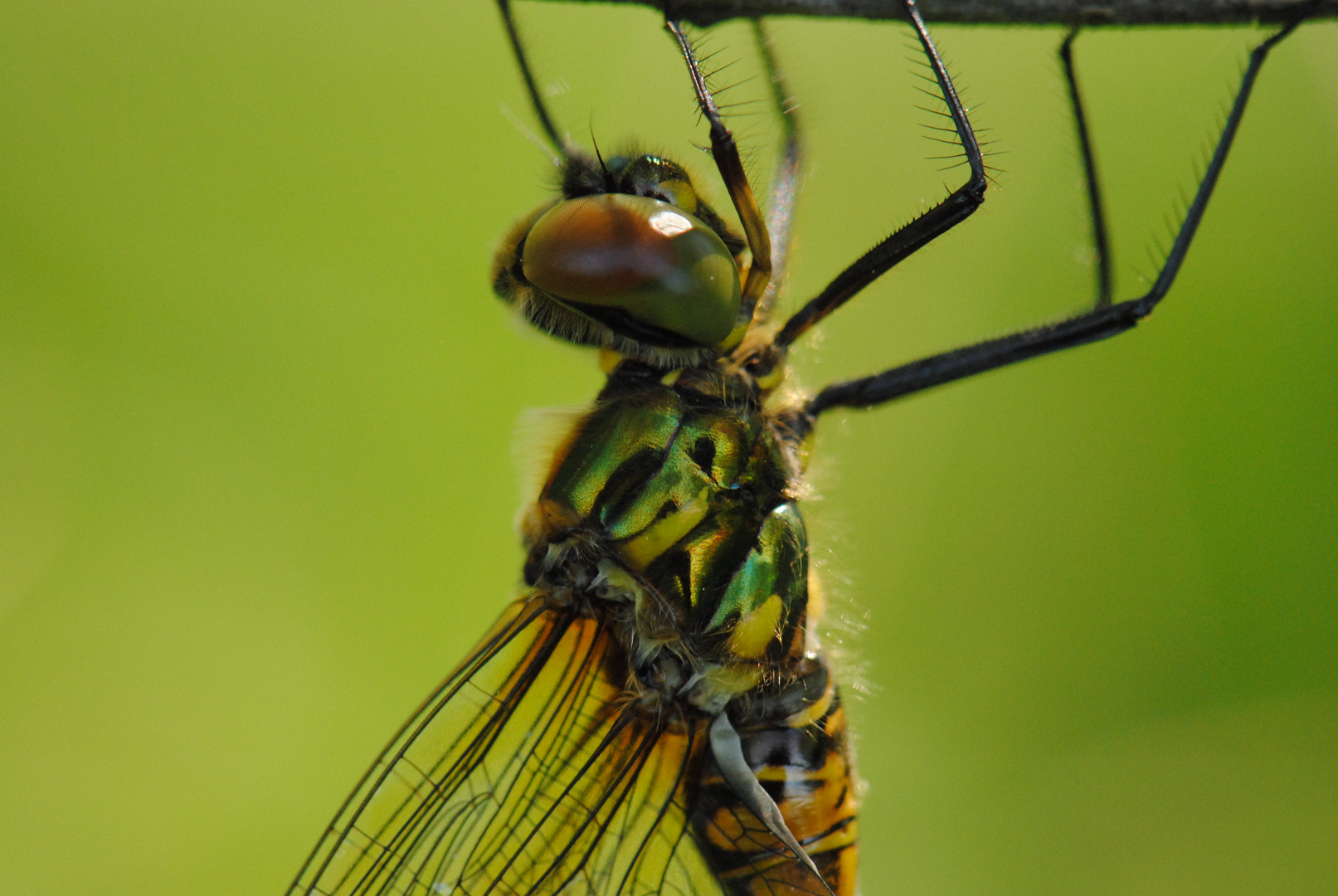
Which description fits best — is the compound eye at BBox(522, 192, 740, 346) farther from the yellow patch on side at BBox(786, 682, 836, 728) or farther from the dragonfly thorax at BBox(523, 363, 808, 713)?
the yellow patch on side at BBox(786, 682, 836, 728)

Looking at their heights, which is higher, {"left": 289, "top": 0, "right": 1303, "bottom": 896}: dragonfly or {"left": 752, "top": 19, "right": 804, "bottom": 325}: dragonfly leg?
{"left": 752, "top": 19, "right": 804, "bottom": 325}: dragonfly leg

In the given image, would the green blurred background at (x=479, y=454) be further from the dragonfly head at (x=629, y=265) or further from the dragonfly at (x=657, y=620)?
the dragonfly head at (x=629, y=265)

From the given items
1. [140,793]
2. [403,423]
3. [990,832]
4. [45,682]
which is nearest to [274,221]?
[403,423]

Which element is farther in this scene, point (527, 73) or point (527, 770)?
point (527, 73)

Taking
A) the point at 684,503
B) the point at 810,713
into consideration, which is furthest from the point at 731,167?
the point at 810,713

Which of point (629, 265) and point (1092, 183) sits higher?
point (1092, 183)

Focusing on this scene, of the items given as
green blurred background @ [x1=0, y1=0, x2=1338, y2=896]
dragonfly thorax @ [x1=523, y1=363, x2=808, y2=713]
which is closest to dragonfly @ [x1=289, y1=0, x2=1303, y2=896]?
dragonfly thorax @ [x1=523, y1=363, x2=808, y2=713]

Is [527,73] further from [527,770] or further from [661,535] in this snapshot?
[527,770]

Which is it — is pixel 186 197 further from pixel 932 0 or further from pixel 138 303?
pixel 932 0
